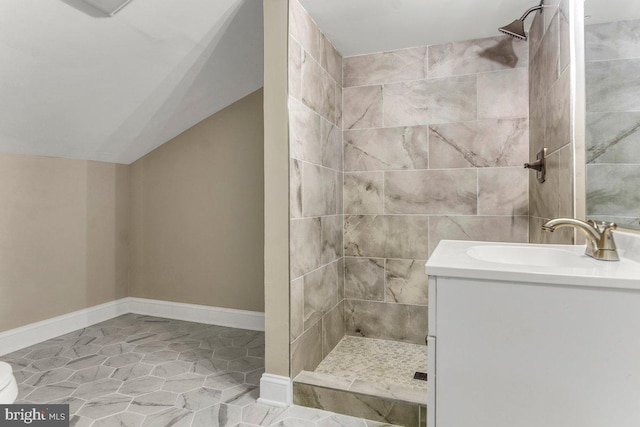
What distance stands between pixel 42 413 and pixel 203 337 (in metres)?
1.18

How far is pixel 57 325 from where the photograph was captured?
2.74m

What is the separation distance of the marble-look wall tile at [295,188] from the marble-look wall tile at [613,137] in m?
1.24

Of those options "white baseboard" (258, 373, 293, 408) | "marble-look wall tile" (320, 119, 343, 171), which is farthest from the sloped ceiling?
"white baseboard" (258, 373, 293, 408)

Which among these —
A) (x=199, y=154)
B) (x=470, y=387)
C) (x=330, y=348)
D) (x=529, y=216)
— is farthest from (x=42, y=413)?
(x=529, y=216)

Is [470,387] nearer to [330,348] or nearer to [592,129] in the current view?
[592,129]

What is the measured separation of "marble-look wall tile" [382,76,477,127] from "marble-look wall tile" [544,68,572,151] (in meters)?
0.60

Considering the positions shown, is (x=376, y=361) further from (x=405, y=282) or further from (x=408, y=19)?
(x=408, y=19)

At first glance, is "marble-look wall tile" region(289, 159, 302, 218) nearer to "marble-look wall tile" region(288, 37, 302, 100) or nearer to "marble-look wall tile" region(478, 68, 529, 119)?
"marble-look wall tile" region(288, 37, 302, 100)

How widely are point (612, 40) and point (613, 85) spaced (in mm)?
148

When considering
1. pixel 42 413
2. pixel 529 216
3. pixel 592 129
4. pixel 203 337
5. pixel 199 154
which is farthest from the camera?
pixel 199 154

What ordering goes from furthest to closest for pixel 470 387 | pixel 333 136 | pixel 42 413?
pixel 333 136 → pixel 42 413 → pixel 470 387

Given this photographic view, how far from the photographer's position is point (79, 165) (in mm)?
2943

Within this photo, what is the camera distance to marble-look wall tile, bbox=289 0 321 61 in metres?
1.91

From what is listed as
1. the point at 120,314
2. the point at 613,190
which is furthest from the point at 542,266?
the point at 120,314
